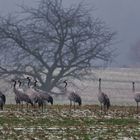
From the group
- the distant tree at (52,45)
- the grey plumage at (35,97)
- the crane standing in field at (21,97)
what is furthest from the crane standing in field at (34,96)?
the distant tree at (52,45)

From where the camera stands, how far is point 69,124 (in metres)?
31.0

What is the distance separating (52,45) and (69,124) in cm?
4671

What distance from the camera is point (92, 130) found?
92.5 ft

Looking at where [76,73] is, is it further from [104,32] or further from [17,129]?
[17,129]

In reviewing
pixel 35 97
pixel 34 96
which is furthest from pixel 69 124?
pixel 34 96

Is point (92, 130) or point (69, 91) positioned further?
point (69, 91)

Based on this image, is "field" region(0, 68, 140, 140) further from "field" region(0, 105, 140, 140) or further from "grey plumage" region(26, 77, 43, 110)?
"grey plumage" region(26, 77, 43, 110)

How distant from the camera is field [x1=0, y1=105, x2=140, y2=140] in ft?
85.0

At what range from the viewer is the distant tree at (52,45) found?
74.0 meters

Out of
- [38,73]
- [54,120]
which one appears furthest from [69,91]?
[38,73]

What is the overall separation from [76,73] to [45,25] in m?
6.36

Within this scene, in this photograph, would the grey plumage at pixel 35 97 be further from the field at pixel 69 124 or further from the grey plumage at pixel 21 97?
the field at pixel 69 124

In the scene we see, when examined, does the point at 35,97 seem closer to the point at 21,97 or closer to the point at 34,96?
the point at 34,96

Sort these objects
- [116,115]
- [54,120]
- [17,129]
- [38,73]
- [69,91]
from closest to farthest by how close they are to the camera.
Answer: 1. [17,129]
2. [54,120]
3. [116,115]
4. [69,91]
5. [38,73]
